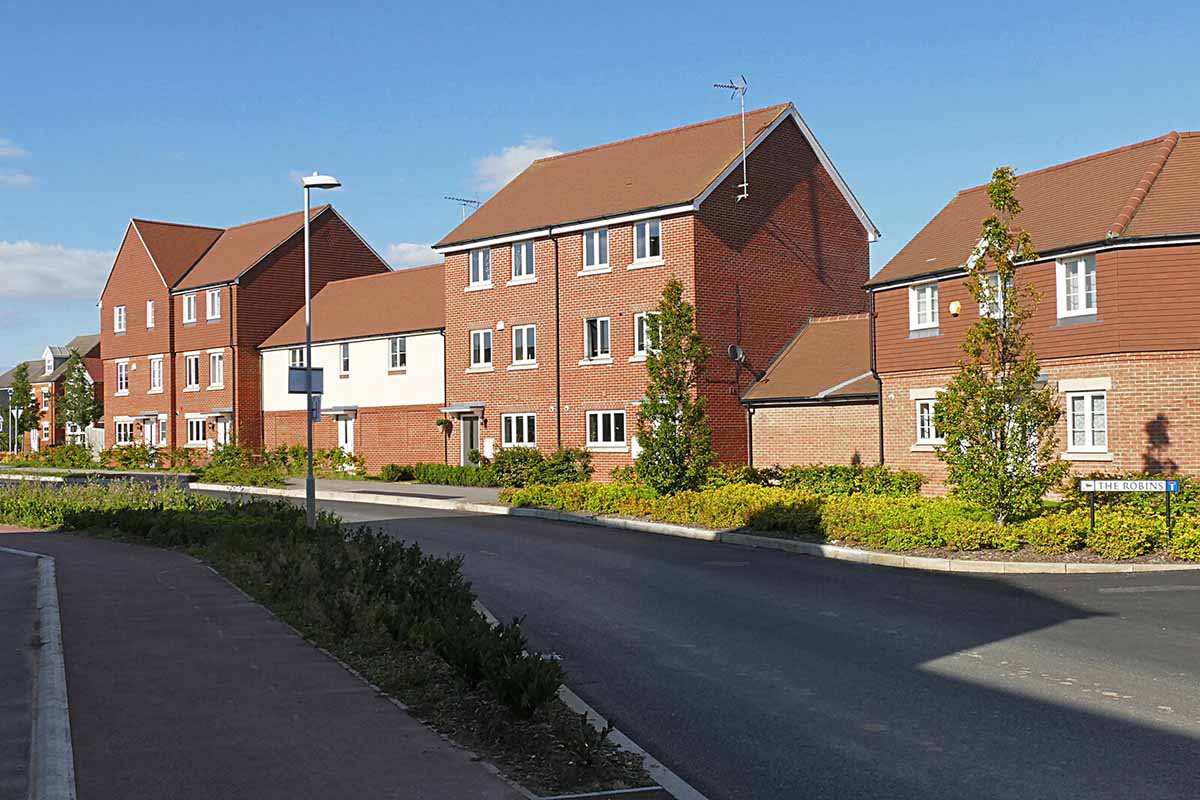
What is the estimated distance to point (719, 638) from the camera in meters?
11.9

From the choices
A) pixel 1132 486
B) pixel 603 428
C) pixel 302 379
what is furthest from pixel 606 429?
pixel 1132 486

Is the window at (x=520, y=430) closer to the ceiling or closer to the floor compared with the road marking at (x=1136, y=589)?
closer to the ceiling

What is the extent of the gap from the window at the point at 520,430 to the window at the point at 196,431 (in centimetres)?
2224

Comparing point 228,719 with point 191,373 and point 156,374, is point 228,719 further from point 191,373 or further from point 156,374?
point 156,374

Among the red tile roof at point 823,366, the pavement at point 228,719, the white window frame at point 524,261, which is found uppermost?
the white window frame at point 524,261

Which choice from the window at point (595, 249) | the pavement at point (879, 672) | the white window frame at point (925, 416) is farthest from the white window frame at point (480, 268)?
the pavement at point (879, 672)

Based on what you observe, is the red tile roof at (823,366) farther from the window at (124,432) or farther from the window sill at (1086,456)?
the window at (124,432)

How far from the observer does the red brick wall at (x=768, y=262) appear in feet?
116

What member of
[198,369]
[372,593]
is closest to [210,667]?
[372,593]

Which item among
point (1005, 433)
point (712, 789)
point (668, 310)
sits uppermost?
point (668, 310)

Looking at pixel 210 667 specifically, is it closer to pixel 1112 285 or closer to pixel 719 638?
pixel 719 638

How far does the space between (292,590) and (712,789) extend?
7.19 meters

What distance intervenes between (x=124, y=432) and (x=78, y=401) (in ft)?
38.1

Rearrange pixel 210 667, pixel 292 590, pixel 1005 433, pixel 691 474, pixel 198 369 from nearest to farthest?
pixel 210 667 → pixel 292 590 → pixel 1005 433 → pixel 691 474 → pixel 198 369
